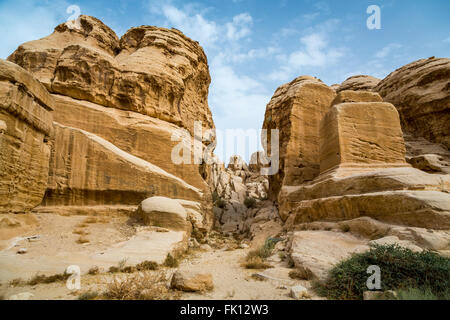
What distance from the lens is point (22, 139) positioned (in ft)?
24.3

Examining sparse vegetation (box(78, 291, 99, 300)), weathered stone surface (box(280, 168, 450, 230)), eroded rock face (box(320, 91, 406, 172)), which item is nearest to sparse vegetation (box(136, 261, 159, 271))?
sparse vegetation (box(78, 291, 99, 300))

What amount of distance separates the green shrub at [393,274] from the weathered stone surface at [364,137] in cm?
624

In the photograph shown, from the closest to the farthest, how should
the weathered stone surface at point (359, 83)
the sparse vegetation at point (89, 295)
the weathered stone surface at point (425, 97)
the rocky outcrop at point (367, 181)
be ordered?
the sparse vegetation at point (89, 295) < the rocky outcrop at point (367, 181) < the weathered stone surface at point (425, 97) < the weathered stone surface at point (359, 83)

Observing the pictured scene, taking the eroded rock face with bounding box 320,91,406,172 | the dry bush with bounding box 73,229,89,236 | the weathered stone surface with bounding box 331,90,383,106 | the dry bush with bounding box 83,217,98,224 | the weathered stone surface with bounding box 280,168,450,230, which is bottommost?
the dry bush with bounding box 73,229,89,236

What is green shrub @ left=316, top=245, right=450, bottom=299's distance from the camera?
375 centimetres

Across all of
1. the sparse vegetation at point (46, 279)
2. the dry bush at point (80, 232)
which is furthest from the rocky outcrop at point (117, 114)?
the sparse vegetation at point (46, 279)

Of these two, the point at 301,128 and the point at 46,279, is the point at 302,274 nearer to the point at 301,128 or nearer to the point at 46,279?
the point at 46,279

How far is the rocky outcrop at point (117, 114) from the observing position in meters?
9.49

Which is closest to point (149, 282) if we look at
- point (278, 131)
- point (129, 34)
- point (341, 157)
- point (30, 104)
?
point (30, 104)

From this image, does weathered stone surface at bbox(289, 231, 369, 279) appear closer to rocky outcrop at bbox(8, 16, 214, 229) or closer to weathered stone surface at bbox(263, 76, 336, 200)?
rocky outcrop at bbox(8, 16, 214, 229)

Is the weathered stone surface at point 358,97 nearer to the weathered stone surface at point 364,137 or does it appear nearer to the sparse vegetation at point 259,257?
the weathered stone surface at point 364,137

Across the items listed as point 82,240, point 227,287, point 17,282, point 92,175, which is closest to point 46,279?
point 17,282

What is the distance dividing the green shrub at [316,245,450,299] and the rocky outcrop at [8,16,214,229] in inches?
316
